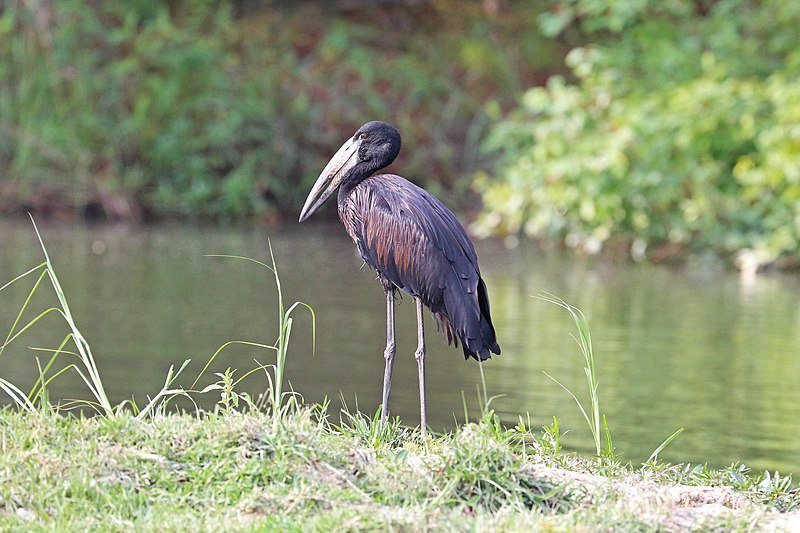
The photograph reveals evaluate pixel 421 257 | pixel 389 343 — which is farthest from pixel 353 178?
pixel 389 343

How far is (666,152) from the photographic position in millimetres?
17234

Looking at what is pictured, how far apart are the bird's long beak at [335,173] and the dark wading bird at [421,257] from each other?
0.16 meters

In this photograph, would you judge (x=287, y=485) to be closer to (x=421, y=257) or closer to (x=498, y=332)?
(x=421, y=257)

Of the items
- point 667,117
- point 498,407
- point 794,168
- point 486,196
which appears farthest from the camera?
point 486,196

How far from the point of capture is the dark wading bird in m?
5.98

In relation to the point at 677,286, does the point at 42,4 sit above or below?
above

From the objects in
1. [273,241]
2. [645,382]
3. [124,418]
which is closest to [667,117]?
[273,241]

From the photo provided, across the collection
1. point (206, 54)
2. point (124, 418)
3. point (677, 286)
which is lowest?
point (677, 286)

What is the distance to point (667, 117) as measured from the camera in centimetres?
1686

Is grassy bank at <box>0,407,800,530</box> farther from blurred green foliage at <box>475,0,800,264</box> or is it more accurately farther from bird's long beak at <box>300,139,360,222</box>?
blurred green foliage at <box>475,0,800,264</box>

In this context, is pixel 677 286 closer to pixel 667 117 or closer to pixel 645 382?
pixel 667 117

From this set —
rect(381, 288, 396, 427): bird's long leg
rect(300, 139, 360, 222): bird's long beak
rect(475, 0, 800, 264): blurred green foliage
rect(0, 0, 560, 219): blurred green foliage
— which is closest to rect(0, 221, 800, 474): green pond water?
rect(475, 0, 800, 264): blurred green foliage

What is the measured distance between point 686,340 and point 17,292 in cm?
614

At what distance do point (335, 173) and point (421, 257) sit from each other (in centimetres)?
78
